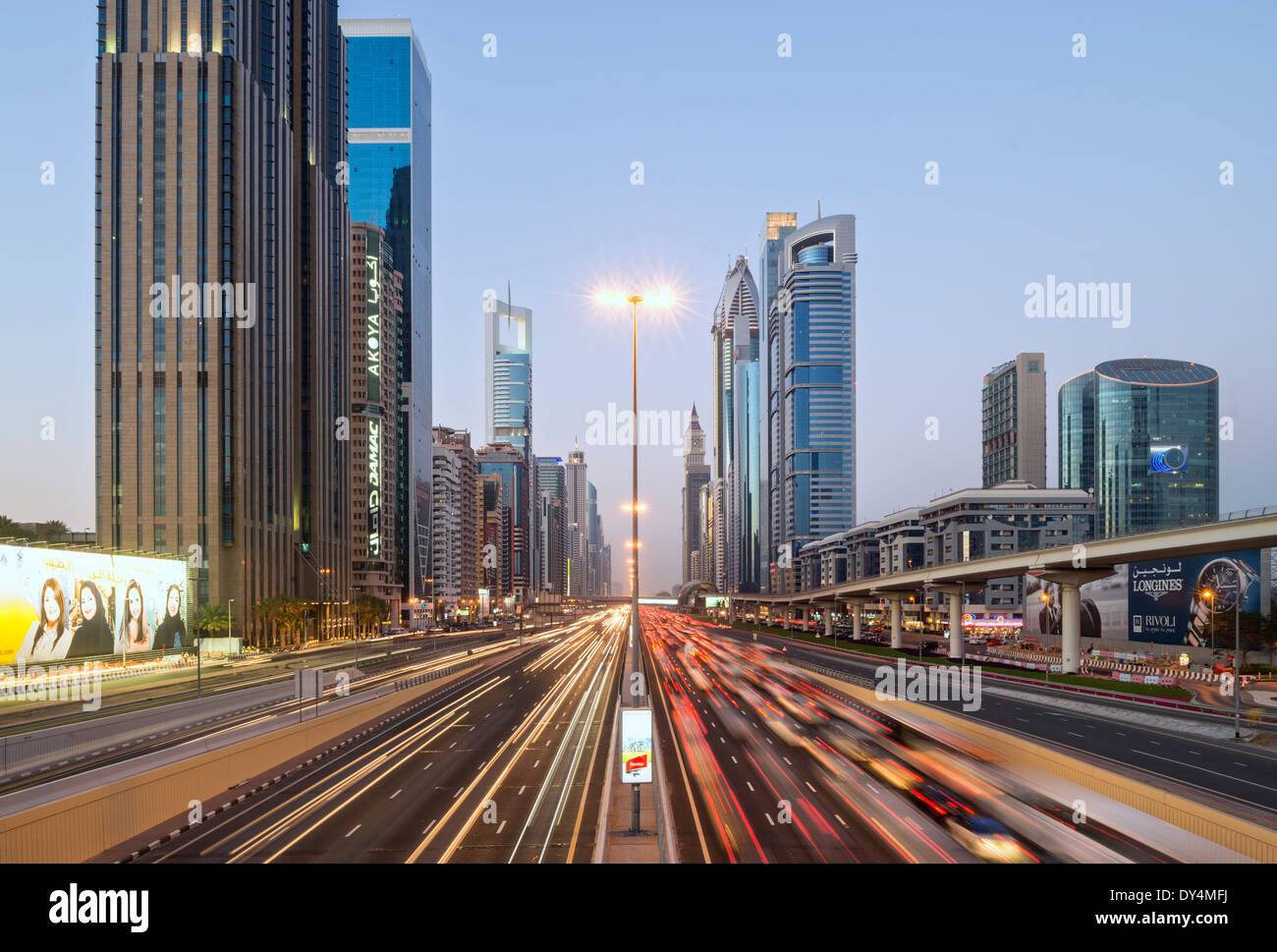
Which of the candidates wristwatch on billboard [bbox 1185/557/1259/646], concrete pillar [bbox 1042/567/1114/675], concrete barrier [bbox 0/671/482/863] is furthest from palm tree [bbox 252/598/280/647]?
wristwatch on billboard [bbox 1185/557/1259/646]

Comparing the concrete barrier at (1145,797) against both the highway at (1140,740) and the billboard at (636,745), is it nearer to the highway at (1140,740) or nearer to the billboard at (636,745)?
the highway at (1140,740)

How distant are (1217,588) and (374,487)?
140 metres

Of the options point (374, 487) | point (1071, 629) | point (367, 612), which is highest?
point (374, 487)

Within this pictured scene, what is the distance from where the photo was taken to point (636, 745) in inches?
894

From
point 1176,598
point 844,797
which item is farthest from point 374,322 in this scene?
point 844,797

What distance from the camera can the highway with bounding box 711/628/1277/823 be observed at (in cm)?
2875

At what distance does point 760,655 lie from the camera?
9575cm

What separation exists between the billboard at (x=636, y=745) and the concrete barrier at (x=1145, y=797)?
12669 millimetres

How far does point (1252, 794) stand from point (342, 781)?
1265 inches

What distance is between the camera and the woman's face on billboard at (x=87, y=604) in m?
62.9

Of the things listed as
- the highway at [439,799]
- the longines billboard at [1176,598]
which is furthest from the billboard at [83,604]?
the longines billboard at [1176,598]

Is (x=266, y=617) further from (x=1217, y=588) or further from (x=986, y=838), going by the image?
(x=1217, y=588)
